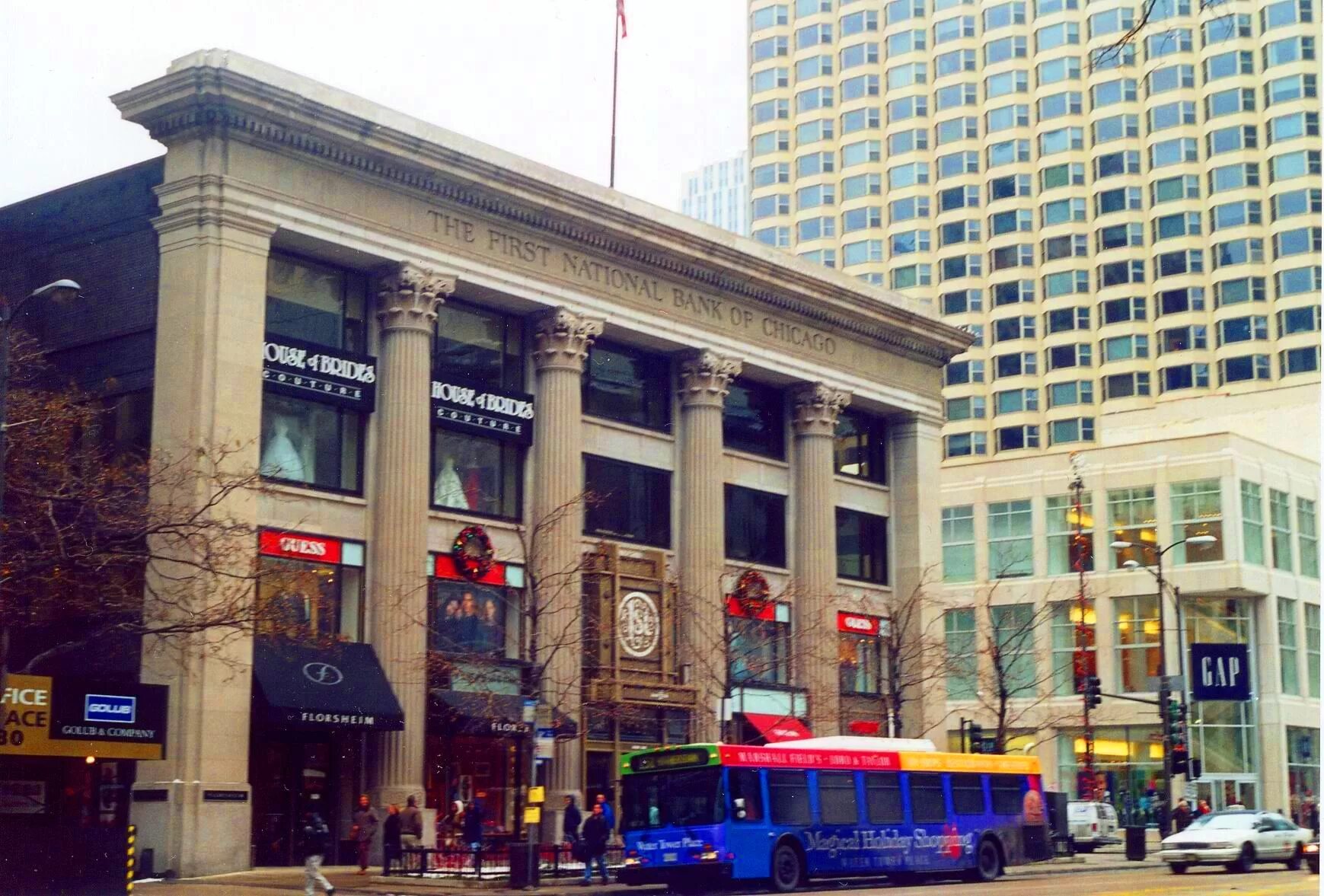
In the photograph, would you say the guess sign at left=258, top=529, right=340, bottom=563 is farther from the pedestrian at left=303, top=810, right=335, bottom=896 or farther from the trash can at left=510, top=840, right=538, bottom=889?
the pedestrian at left=303, top=810, right=335, bottom=896

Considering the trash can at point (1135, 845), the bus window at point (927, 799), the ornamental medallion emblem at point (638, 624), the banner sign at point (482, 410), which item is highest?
the banner sign at point (482, 410)

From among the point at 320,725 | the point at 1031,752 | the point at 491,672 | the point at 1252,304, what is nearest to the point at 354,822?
the point at 320,725

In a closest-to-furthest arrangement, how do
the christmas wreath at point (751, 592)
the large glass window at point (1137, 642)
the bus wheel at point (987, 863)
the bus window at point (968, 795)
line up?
the bus window at point (968, 795), the bus wheel at point (987, 863), the christmas wreath at point (751, 592), the large glass window at point (1137, 642)

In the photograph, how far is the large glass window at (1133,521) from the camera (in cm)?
8138

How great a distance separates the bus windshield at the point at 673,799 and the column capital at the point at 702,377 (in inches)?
763

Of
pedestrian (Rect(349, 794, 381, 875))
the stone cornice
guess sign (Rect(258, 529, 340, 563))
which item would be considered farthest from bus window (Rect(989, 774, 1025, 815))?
the stone cornice

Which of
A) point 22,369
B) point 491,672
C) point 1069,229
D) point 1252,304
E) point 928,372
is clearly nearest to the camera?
Answer: point 22,369

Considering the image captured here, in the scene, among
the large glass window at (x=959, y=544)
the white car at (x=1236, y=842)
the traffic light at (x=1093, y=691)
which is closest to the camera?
the white car at (x=1236, y=842)

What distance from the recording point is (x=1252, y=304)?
354 ft

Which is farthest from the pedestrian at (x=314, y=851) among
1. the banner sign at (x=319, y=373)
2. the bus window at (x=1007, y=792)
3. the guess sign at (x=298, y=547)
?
the bus window at (x=1007, y=792)

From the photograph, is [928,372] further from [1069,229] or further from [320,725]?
[1069,229]

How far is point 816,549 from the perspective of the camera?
57562mm

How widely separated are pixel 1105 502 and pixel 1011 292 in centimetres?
3800

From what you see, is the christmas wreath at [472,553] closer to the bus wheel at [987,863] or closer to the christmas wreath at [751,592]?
the christmas wreath at [751,592]
